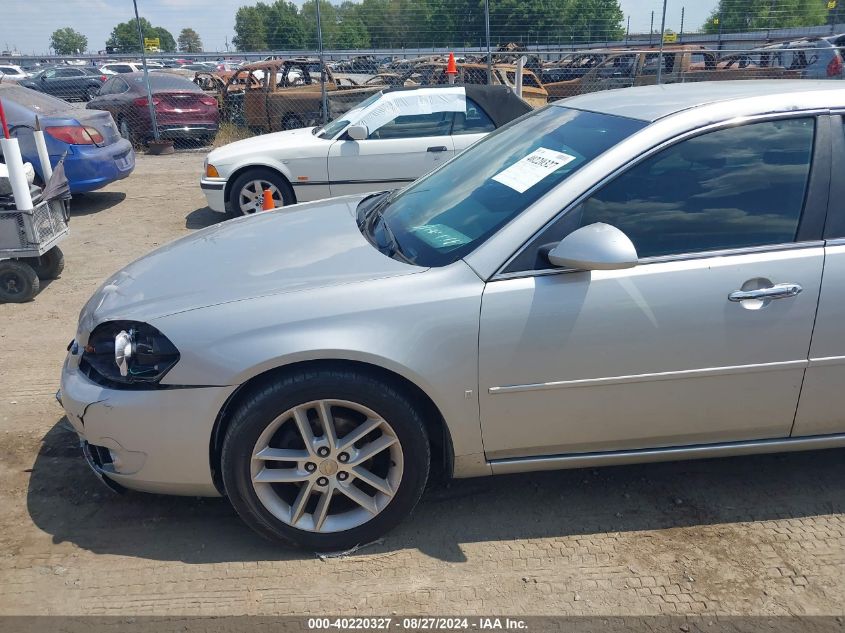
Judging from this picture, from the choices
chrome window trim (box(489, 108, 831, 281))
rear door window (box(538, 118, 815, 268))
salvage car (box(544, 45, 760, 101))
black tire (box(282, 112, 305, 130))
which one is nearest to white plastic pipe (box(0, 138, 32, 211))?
chrome window trim (box(489, 108, 831, 281))

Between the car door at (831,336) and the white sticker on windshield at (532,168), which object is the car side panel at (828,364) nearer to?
the car door at (831,336)

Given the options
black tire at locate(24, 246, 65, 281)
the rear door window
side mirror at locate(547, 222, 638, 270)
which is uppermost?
Result: the rear door window

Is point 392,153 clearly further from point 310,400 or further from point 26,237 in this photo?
point 310,400

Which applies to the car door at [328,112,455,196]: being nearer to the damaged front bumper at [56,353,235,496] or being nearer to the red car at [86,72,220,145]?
the damaged front bumper at [56,353,235,496]

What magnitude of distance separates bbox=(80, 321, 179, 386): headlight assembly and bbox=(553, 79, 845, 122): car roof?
211cm

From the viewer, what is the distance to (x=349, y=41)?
18875 mm

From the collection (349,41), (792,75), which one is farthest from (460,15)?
(792,75)

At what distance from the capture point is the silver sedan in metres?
2.65

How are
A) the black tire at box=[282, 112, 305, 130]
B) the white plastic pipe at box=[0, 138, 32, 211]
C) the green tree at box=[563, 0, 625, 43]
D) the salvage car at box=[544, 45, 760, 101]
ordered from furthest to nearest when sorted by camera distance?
the green tree at box=[563, 0, 625, 43], the salvage car at box=[544, 45, 760, 101], the black tire at box=[282, 112, 305, 130], the white plastic pipe at box=[0, 138, 32, 211]

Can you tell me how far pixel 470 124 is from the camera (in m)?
7.59

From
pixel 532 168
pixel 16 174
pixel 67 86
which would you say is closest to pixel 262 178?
pixel 16 174

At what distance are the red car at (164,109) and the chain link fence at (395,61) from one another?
0.07 feet

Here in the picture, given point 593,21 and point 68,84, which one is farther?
point 593,21

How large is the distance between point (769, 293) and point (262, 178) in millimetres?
6060
